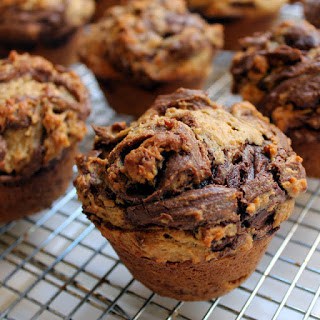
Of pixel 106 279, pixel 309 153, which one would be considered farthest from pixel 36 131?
pixel 309 153

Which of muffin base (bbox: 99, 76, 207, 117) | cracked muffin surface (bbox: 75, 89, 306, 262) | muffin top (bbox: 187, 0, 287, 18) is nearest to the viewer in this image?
cracked muffin surface (bbox: 75, 89, 306, 262)

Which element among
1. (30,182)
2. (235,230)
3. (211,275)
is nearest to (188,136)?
(235,230)

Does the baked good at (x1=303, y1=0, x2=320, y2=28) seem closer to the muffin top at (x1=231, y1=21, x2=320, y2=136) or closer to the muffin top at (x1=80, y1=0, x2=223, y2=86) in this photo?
the muffin top at (x1=231, y1=21, x2=320, y2=136)

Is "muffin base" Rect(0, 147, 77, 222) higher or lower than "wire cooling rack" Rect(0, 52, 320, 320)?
higher

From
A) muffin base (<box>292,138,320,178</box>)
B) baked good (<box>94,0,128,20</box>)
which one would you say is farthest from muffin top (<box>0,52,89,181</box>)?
baked good (<box>94,0,128,20</box>)

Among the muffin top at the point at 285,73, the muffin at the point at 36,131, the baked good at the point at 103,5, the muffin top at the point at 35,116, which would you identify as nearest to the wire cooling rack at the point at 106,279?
the muffin at the point at 36,131

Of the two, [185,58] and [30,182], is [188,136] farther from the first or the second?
[185,58]
